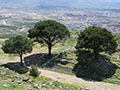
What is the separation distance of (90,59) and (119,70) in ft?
24.7

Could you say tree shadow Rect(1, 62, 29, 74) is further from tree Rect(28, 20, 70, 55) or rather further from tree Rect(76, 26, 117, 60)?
tree Rect(76, 26, 117, 60)

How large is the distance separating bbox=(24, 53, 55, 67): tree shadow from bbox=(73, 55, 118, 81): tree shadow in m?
10.6

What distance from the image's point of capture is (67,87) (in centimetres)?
3341

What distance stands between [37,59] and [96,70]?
721 inches

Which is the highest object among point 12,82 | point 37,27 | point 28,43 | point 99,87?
point 37,27

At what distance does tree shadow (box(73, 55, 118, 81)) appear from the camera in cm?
4031

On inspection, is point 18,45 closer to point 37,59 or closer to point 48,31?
point 48,31

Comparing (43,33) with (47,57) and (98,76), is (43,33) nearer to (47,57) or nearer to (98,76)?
(47,57)

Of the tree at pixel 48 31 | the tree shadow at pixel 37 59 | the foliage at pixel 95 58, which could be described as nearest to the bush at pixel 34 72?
the tree shadow at pixel 37 59

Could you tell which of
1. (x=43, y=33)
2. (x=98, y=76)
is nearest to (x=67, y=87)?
(x=98, y=76)

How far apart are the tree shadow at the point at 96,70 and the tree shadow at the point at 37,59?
10.6 metres

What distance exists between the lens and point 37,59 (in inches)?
2013

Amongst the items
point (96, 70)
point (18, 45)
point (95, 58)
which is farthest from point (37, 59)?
point (96, 70)

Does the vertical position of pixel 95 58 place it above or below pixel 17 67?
above
